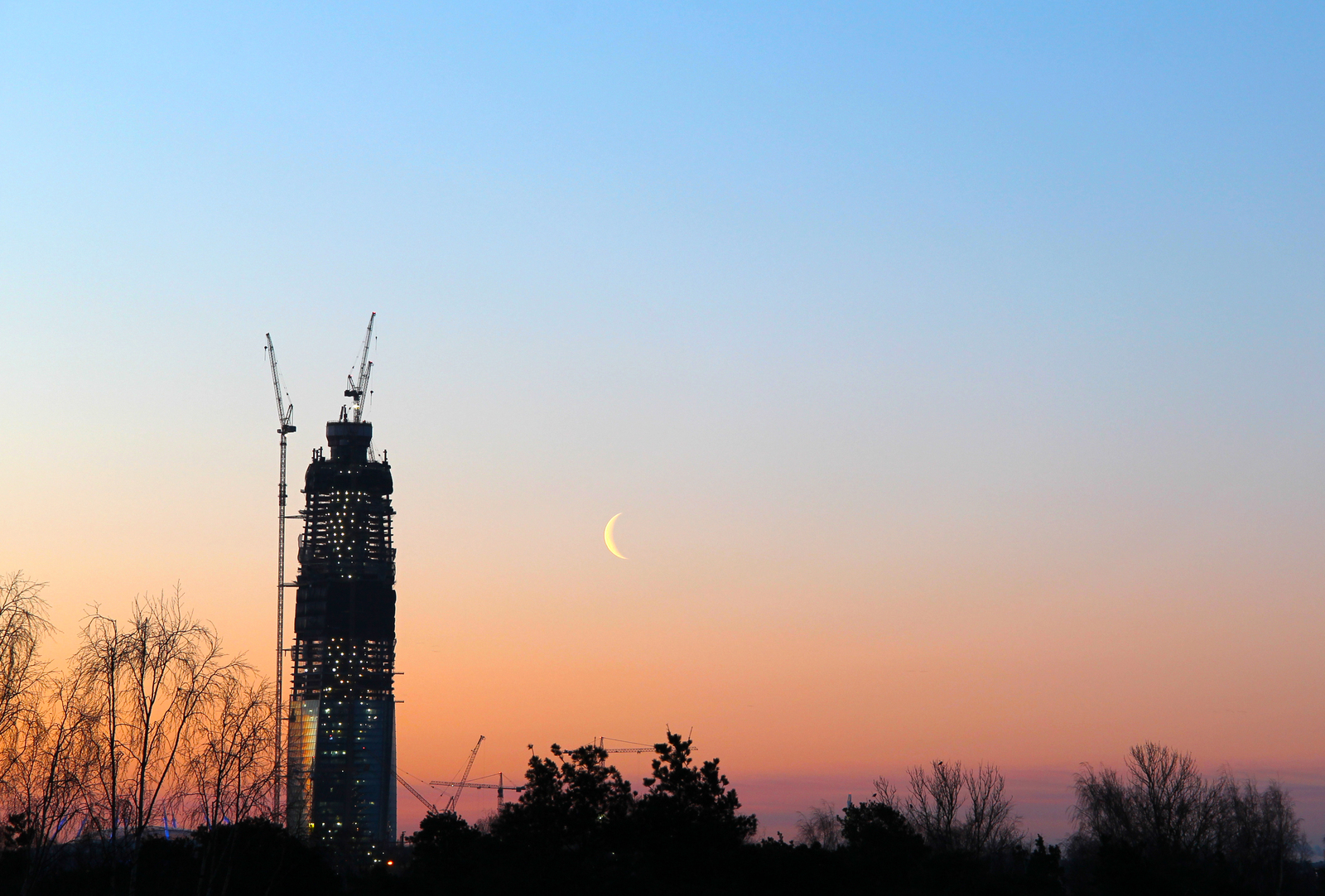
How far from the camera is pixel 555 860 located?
8819 centimetres

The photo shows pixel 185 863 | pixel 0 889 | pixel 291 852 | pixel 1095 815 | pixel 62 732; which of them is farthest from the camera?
pixel 1095 815

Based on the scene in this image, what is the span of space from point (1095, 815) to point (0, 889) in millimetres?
123166

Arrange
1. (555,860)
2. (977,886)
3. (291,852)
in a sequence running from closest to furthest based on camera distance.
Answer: (555,860) → (977,886) → (291,852)

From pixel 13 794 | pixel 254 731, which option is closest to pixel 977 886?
pixel 254 731

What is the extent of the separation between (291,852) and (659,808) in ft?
96.6

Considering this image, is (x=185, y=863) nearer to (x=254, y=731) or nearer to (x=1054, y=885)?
(x=254, y=731)

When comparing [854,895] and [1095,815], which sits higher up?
[1095,815]

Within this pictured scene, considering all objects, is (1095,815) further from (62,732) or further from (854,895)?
(62,732)

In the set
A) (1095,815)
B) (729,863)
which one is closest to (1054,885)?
(729,863)

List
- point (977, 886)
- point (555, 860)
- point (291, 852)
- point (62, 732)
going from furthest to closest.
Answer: point (291, 852) → point (977, 886) → point (555, 860) → point (62, 732)

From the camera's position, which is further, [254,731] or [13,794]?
[254,731]

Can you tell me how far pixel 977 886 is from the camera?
338 ft

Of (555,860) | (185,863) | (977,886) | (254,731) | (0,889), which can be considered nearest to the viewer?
(254,731)

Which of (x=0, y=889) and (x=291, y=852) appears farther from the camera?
(x=291, y=852)
